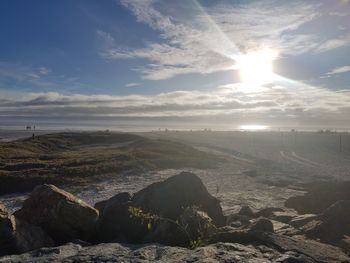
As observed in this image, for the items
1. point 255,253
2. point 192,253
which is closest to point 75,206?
point 192,253

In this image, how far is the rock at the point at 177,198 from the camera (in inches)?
610

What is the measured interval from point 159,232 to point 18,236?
13.1 ft

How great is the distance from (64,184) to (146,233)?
67.3ft

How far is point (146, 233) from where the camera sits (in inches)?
516

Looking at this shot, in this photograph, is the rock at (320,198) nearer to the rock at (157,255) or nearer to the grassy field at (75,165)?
the rock at (157,255)

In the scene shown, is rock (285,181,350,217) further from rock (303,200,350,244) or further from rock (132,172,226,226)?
rock (132,172,226,226)

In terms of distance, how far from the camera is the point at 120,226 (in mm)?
13852

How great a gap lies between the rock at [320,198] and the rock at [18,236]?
15.7 meters

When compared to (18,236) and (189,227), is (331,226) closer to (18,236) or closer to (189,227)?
(189,227)

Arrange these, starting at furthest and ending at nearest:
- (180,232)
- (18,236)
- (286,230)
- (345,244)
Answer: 1. (286,230)
2. (180,232)
3. (345,244)
4. (18,236)

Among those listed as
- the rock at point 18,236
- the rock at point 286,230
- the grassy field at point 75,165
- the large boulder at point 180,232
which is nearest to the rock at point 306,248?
the large boulder at point 180,232

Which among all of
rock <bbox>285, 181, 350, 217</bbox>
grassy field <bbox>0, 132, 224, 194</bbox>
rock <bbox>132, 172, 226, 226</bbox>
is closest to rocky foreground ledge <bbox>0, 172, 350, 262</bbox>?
rock <bbox>132, 172, 226, 226</bbox>

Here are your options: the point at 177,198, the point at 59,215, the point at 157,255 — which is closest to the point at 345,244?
the point at 157,255

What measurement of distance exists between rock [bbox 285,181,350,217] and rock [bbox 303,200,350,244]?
8200 millimetres
